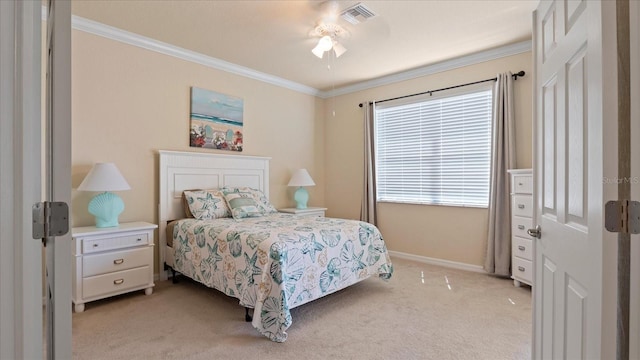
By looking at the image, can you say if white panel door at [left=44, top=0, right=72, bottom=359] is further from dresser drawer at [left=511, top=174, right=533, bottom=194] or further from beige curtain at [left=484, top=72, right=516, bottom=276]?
beige curtain at [left=484, top=72, right=516, bottom=276]

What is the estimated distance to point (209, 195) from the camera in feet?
12.1

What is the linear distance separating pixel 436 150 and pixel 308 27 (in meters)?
2.28

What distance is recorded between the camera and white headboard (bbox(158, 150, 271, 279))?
11.8ft

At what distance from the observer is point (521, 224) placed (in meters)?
3.35

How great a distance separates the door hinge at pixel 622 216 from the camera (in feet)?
2.62

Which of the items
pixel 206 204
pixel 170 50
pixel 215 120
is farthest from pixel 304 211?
pixel 170 50

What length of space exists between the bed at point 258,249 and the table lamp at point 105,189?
56cm

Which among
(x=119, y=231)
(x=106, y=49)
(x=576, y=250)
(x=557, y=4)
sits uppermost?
(x=106, y=49)

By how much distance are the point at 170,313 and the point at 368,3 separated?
3071 millimetres

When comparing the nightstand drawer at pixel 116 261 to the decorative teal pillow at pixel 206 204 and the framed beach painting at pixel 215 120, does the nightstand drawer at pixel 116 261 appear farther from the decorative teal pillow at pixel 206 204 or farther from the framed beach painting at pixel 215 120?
the framed beach painting at pixel 215 120

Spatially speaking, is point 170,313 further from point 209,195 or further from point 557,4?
point 557,4

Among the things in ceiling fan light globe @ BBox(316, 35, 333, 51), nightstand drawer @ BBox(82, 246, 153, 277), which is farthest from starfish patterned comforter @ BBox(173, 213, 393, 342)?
ceiling fan light globe @ BBox(316, 35, 333, 51)

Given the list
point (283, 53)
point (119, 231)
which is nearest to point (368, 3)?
point (283, 53)

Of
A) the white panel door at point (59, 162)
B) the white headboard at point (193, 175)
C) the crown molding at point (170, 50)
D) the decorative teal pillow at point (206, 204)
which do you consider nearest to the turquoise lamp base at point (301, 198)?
the white headboard at point (193, 175)
